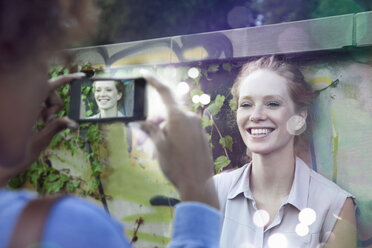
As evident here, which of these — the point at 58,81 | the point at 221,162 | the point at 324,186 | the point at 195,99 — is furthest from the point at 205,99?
the point at 58,81

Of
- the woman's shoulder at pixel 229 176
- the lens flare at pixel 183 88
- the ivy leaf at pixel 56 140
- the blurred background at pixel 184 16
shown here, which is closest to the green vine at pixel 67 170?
the ivy leaf at pixel 56 140

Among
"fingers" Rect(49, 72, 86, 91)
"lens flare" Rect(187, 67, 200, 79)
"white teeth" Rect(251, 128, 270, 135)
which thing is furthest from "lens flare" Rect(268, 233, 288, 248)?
"fingers" Rect(49, 72, 86, 91)

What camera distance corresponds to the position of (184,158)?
3.29 feet

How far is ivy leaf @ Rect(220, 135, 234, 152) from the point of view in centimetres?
296

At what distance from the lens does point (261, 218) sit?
2.68m

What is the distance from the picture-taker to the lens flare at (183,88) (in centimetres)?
318

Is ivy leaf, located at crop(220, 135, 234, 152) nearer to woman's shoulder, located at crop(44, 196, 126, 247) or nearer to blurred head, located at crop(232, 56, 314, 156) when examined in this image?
blurred head, located at crop(232, 56, 314, 156)

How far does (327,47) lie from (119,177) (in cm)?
195

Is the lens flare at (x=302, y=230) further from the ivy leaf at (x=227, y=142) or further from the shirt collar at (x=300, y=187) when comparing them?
the ivy leaf at (x=227, y=142)

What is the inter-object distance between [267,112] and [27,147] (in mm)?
2021

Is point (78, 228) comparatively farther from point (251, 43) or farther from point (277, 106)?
point (251, 43)

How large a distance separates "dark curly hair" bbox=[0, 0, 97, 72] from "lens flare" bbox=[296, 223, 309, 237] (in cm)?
208

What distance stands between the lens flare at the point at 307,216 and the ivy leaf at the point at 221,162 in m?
0.62

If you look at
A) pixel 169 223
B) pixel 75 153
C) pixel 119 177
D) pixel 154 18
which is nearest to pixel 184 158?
pixel 169 223
